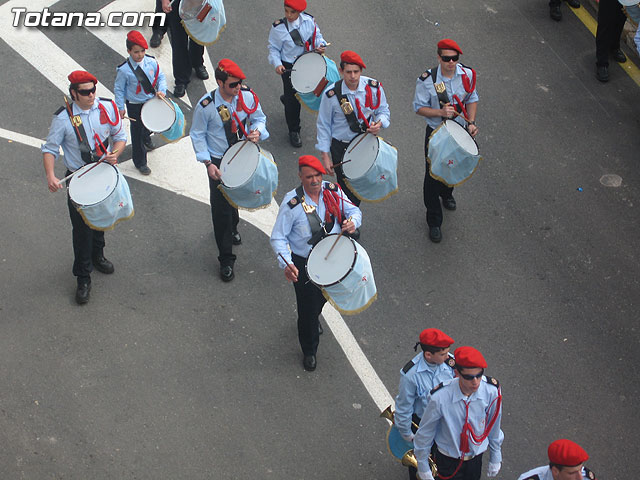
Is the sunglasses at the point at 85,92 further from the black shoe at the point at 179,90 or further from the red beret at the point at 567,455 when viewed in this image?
the red beret at the point at 567,455

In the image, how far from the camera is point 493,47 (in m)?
12.5

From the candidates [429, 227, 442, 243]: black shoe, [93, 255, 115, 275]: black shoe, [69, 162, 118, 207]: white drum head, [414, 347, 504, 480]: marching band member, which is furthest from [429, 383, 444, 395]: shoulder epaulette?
[93, 255, 115, 275]: black shoe

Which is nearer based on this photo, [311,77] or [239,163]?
[239,163]

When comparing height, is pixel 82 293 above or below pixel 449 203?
below

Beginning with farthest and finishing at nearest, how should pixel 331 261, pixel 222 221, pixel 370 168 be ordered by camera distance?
1. pixel 222 221
2. pixel 370 168
3. pixel 331 261

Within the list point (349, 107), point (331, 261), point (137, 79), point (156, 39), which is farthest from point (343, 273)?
point (156, 39)

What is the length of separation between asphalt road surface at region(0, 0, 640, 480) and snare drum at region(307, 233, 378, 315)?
4.03 feet

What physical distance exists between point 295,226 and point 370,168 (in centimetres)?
120

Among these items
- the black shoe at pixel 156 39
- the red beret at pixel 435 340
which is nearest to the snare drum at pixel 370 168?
the red beret at pixel 435 340

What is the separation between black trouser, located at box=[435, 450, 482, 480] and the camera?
6.38 meters

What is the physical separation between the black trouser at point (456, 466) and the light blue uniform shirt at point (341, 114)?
3640mm

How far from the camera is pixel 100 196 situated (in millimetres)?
7832

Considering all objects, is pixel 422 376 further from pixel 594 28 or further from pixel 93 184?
pixel 594 28

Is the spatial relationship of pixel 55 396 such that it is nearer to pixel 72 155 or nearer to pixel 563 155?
pixel 72 155
